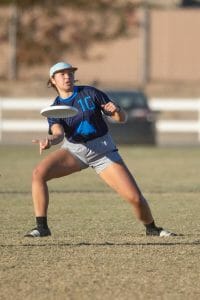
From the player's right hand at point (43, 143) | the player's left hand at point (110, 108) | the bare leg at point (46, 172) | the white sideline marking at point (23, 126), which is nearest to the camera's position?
the player's right hand at point (43, 143)

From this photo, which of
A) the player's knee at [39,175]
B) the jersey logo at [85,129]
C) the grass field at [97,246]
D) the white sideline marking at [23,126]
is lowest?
the white sideline marking at [23,126]

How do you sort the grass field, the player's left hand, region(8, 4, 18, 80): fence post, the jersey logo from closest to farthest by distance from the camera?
the grass field → the player's left hand → the jersey logo → region(8, 4, 18, 80): fence post

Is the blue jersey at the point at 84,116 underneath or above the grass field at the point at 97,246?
above

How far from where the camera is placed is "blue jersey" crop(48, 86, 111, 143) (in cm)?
1103

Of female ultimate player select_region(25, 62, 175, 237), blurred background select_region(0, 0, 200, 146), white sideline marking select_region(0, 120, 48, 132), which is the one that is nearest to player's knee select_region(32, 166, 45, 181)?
female ultimate player select_region(25, 62, 175, 237)

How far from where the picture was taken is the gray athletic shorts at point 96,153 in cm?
1115

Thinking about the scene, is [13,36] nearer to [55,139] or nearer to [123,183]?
[123,183]

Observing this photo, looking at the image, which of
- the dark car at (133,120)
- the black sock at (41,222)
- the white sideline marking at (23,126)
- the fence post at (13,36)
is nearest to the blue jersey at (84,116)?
the black sock at (41,222)

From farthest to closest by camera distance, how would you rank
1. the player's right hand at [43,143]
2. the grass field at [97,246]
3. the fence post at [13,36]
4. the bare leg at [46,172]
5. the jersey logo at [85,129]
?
the fence post at [13,36] < the jersey logo at [85,129] < the bare leg at [46,172] < the player's right hand at [43,143] < the grass field at [97,246]

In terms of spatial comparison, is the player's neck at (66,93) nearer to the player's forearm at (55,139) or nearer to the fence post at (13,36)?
the player's forearm at (55,139)

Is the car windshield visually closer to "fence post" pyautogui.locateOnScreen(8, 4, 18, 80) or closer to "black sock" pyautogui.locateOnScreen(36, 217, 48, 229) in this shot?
"fence post" pyautogui.locateOnScreen(8, 4, 18, 80)

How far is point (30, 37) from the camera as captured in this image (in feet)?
138

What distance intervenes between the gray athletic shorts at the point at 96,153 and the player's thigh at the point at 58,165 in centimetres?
6

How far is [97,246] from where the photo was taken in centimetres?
1062
